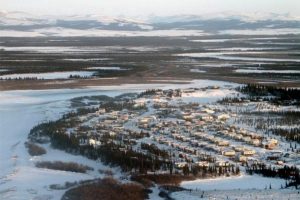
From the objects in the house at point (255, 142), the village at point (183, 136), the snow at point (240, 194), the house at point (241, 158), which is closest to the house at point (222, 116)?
the village at point (183, 136)

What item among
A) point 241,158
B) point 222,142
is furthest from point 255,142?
point 241,158

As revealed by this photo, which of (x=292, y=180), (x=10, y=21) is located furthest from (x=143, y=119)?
(x=10, y=21)

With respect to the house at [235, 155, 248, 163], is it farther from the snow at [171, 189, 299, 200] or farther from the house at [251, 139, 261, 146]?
the snow at [171, 189, 299, 200]

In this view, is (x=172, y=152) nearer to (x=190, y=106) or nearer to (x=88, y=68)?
(x=190, y=106)

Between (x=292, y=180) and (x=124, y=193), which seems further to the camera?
(x=292, y=180)

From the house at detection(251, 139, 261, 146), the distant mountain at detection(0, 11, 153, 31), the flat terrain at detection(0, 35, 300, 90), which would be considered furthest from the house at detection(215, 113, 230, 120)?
the distant mountain at detection(0, 11, 153, 31)

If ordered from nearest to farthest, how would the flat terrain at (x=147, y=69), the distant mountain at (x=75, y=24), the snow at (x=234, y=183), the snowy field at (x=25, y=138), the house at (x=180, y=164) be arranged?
1. the snowy field at (x=25, y=138)
2. the snow at (x=234, y=183)
3. the house at (x=180, y=164)
4. the flat terrain at (x=147, y=69)
5. the distant mountain at (x=75, y=24)

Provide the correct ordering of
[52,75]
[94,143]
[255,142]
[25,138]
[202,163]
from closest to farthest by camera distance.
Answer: [202,163], [94,143], [255,142], [25,138], [52,75]

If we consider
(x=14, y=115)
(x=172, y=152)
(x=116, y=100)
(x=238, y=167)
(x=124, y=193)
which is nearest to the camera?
(x=124, y=193)

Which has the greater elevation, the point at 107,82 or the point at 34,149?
the point at 107,82

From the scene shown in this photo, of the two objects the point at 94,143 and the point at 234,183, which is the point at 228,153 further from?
the point at 94,143

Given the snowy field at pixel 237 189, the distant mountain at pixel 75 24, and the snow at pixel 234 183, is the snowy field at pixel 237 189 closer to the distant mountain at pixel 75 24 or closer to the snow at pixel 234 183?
the snow at pixel 234 183
